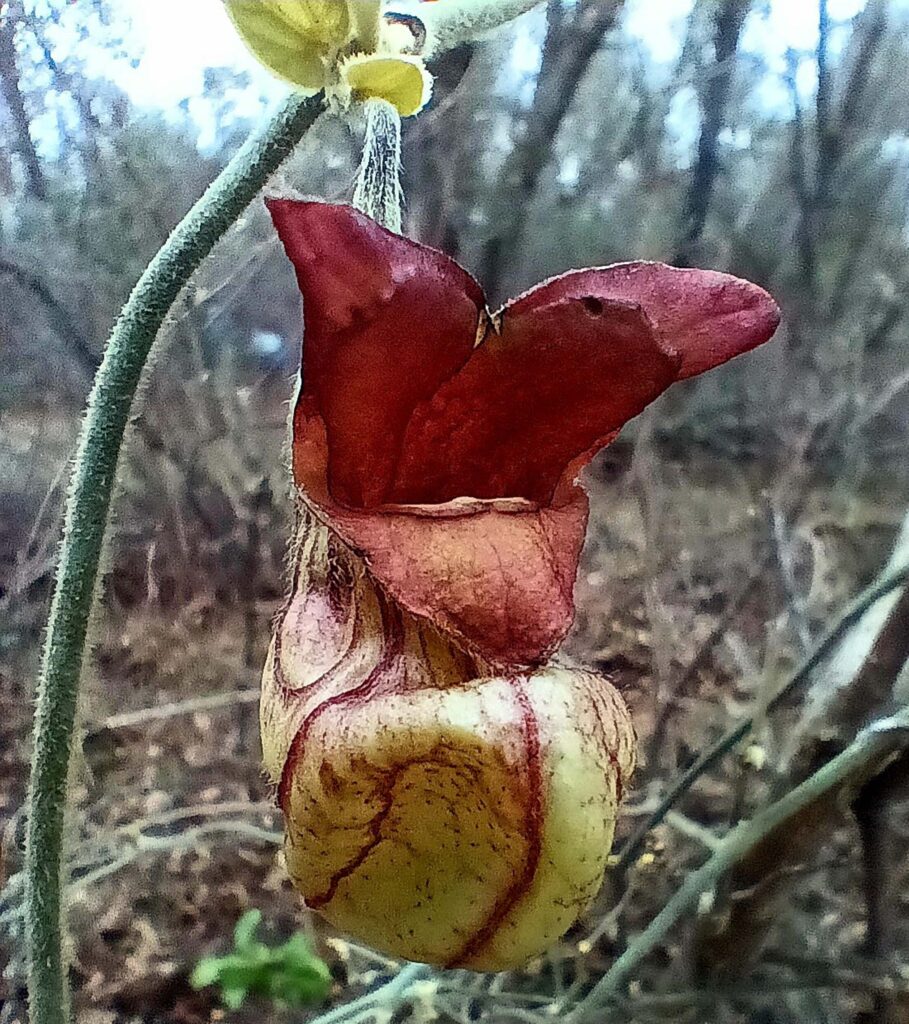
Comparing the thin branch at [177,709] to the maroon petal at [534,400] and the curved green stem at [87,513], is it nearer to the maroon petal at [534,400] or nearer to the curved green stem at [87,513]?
the curved green stem at [87,513]

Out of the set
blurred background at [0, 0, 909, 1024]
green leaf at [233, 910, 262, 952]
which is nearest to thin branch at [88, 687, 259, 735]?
blurred background at [0, 0, 909, 1024]

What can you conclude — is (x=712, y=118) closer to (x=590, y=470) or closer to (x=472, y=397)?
(x=590, y=470)

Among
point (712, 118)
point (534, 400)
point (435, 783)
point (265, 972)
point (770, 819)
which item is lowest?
point (265, 972)

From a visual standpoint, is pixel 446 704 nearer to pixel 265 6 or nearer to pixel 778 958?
pixel 265 6

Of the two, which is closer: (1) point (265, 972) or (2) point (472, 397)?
(2) point (472, 397)

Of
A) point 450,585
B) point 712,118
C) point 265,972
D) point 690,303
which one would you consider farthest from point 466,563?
point 712,118

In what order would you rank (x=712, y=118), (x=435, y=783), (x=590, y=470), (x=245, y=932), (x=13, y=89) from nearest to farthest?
(x=435, y=783) < (x=13, y=89) < (x=245, y=932) < (x=712, y=118) < (x=590, y=470)

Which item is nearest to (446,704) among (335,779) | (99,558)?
(335,779)

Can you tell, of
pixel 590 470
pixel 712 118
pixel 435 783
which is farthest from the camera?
pixel 590 470

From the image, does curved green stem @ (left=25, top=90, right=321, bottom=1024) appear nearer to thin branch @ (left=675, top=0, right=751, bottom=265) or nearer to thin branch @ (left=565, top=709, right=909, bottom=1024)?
thin branch @ (left=565, top=709, right=909, bottom=1024)
